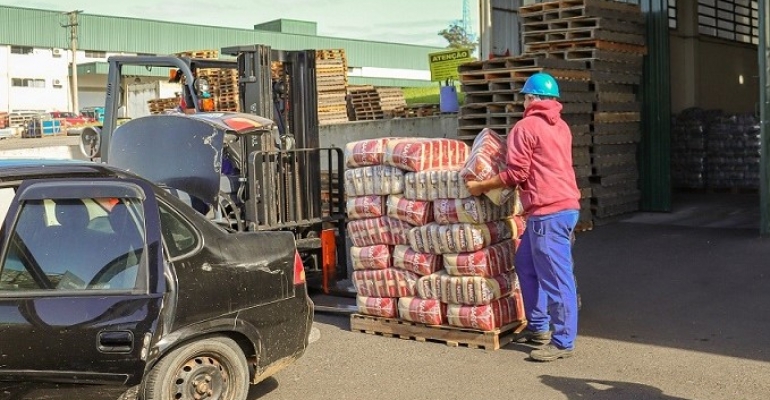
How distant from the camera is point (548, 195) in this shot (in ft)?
22.9

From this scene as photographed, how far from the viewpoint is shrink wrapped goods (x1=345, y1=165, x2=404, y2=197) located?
26.1ft

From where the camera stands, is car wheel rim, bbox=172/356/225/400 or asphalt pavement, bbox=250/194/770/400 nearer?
car wheel rim, bbox=172/356/225/400

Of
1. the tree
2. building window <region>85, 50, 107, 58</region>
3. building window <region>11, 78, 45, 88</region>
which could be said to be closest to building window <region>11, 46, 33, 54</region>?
building window <region>11, 78, 45, 88</region>

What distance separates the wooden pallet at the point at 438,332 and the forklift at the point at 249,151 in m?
0.98

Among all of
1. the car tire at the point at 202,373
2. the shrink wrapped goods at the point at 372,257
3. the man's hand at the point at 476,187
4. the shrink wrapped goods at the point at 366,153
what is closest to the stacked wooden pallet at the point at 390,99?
the shrink wrapped goods at the point at 366,153

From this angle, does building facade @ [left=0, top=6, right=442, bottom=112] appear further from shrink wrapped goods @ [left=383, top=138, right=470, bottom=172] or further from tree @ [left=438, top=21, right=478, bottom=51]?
shrink wrapped goods @ [left=383, top=138, right=470, bottom=172]

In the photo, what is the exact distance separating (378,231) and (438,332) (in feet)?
3.57

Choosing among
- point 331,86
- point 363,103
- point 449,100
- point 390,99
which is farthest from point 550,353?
point 390,99

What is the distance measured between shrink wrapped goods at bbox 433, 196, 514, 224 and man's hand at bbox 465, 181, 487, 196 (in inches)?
3.9

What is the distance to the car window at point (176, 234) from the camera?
5.21 metres

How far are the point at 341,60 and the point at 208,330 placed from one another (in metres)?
18.1

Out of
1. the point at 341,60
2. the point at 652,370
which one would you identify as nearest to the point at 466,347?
the point at 652,370

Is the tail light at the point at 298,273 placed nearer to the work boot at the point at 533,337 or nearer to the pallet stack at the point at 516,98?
the work boot at the point at 533,337

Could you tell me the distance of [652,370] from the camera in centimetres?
668
